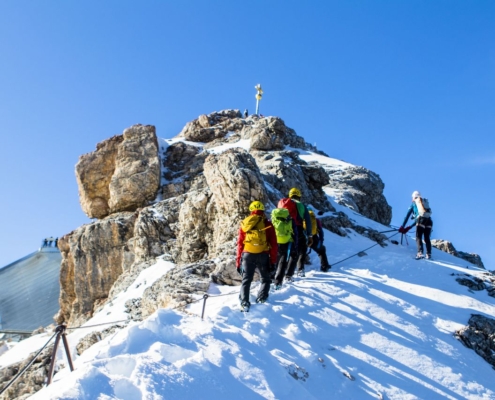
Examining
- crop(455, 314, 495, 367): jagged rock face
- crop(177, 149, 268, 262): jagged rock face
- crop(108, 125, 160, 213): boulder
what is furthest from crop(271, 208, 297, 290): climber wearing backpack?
crop(108, 125, 160, 213): boulder

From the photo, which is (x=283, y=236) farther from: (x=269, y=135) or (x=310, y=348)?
(x=269, y=135)

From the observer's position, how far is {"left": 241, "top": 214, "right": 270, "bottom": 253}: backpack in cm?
930

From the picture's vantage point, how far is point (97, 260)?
2725 cm

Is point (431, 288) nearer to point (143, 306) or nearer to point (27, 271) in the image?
point (143, 306)

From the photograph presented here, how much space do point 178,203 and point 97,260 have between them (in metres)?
7.83

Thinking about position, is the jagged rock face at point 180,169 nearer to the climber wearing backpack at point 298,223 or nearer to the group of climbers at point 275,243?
the group of climbers at point 275,243

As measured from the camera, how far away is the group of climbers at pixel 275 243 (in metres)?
9.30

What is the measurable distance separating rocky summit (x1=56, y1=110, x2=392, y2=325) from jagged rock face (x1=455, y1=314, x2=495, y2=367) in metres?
5.80

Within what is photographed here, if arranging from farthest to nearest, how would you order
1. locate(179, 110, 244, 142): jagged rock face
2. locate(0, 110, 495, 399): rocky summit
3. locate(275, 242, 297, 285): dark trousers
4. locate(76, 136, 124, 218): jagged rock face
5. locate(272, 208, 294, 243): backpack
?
1. locate(179, 110, 244, 142): jagged rock face
2. locate(76, 136, 124, 218): jagged rock face
3. locate(0, 110, 495, 399): rocky summit
4. locate(275, 242, 297, 285): dark trousers
5. locate(272, 208, 294, 243): backpack

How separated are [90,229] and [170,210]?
8.29 m

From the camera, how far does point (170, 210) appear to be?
901 inches

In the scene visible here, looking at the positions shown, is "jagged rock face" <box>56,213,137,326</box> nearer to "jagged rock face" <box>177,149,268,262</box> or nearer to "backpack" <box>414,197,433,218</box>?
"jagged rock face" <box>177,149,268,262</box>

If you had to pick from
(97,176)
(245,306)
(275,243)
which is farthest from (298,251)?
(97,176)

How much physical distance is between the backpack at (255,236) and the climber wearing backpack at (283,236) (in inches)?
48.9
